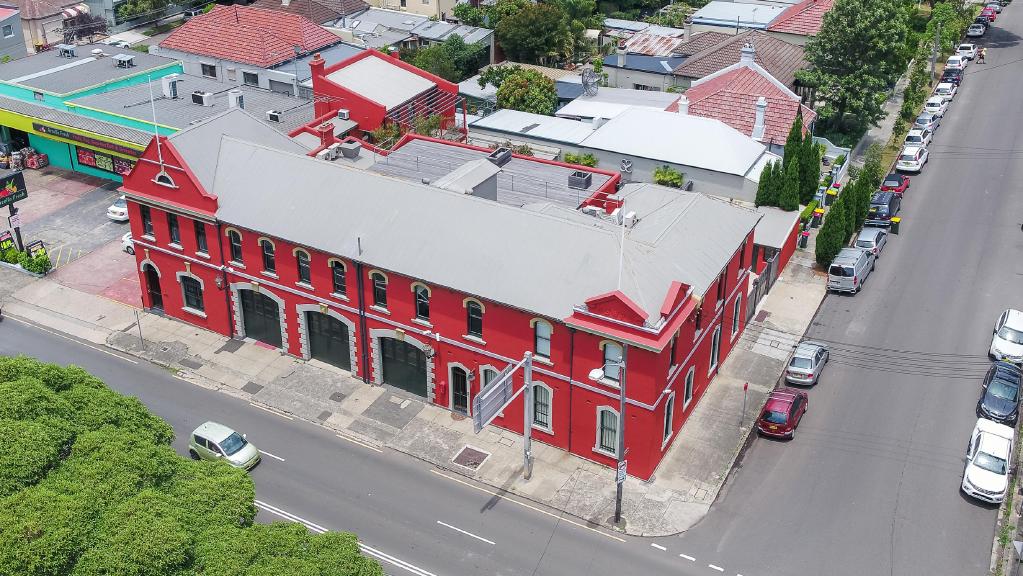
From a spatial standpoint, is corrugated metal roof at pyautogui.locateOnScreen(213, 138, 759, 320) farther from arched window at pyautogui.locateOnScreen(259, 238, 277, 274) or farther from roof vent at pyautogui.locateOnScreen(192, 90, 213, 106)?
roof vent at pyautogui.locateOnScreen(192, 90, 213, 106)

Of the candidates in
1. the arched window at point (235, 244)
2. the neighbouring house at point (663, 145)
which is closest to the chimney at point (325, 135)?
the arched window at point (235, 244)

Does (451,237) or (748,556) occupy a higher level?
(451,237)

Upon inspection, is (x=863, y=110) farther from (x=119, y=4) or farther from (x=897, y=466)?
(x=119, y=4)

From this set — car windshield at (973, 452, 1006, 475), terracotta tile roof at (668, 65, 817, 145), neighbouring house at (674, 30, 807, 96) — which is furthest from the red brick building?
neighbouring house at (674, 30, 807, 96)

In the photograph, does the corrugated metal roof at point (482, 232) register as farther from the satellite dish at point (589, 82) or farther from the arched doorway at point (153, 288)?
the satellite dish at point (589, 82)

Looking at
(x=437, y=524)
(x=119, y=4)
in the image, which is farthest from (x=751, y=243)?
(x=119, y=4)

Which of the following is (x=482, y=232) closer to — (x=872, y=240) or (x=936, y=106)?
(x=872, y=240)

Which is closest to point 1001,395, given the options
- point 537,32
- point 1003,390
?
point 1003,390
